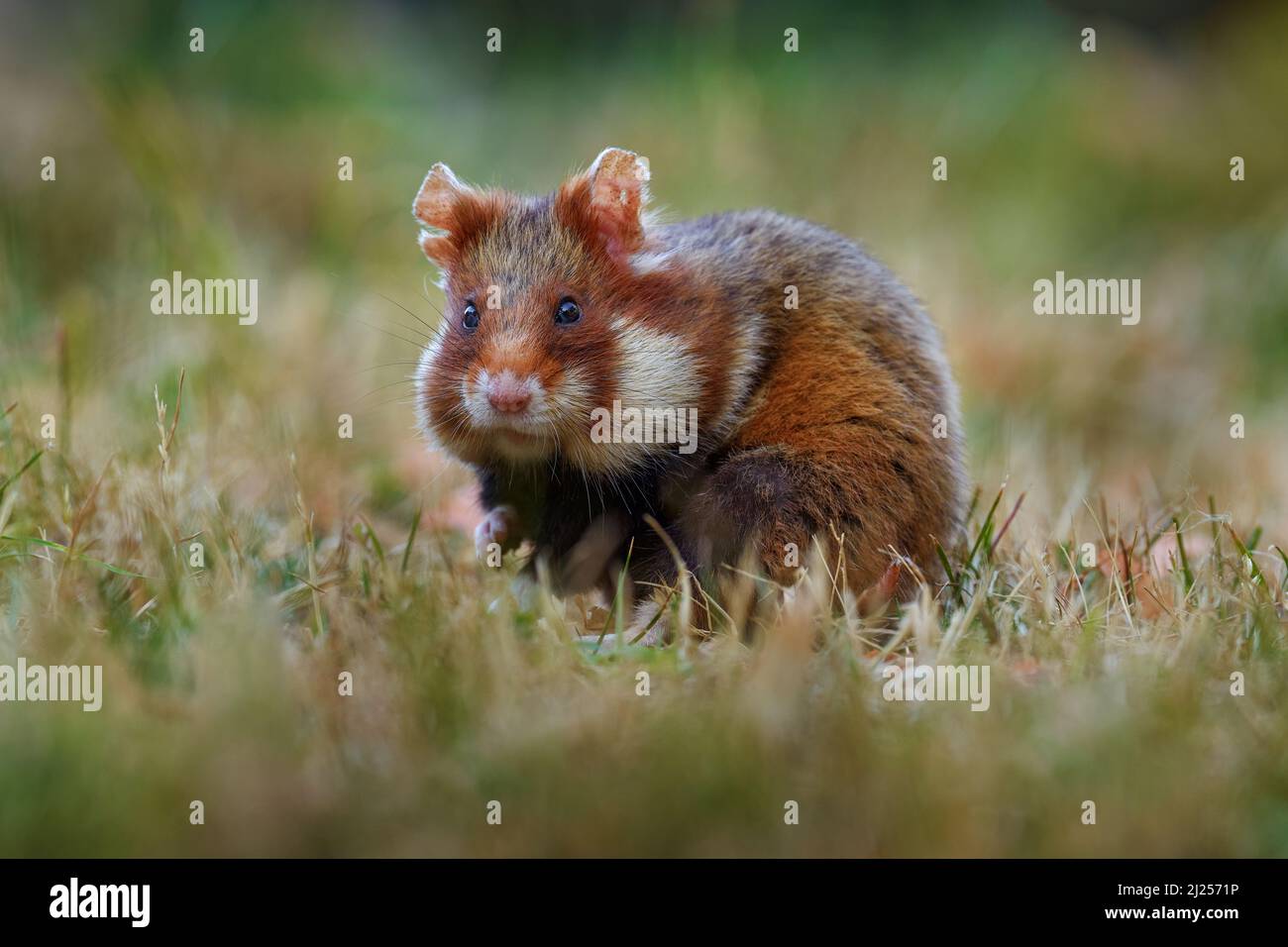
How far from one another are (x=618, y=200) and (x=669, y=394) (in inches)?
31.8

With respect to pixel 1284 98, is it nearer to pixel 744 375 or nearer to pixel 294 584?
pixel 744 375

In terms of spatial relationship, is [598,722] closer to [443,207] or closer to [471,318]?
[471,318]

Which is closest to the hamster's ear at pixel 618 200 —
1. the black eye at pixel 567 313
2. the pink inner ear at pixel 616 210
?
the pink inner ear at pixel 616 210

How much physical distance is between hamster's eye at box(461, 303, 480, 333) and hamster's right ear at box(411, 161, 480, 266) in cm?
36

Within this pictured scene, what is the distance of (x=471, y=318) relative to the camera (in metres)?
5.10

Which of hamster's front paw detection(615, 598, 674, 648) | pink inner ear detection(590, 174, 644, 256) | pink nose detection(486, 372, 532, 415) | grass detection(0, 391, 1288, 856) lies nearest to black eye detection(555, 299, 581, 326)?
pink inner ear detection(590, 174, 644, 256)

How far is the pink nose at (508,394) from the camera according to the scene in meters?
4.69

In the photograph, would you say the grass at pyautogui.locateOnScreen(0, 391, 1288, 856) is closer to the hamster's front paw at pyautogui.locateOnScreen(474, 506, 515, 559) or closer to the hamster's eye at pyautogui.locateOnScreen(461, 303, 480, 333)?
the hamster's front paw at pyautogui.locateOnScreen(474, 506, 515, 559)

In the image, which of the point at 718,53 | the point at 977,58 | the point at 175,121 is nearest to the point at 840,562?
the point at 175,121

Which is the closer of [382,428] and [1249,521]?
[1249,521]
